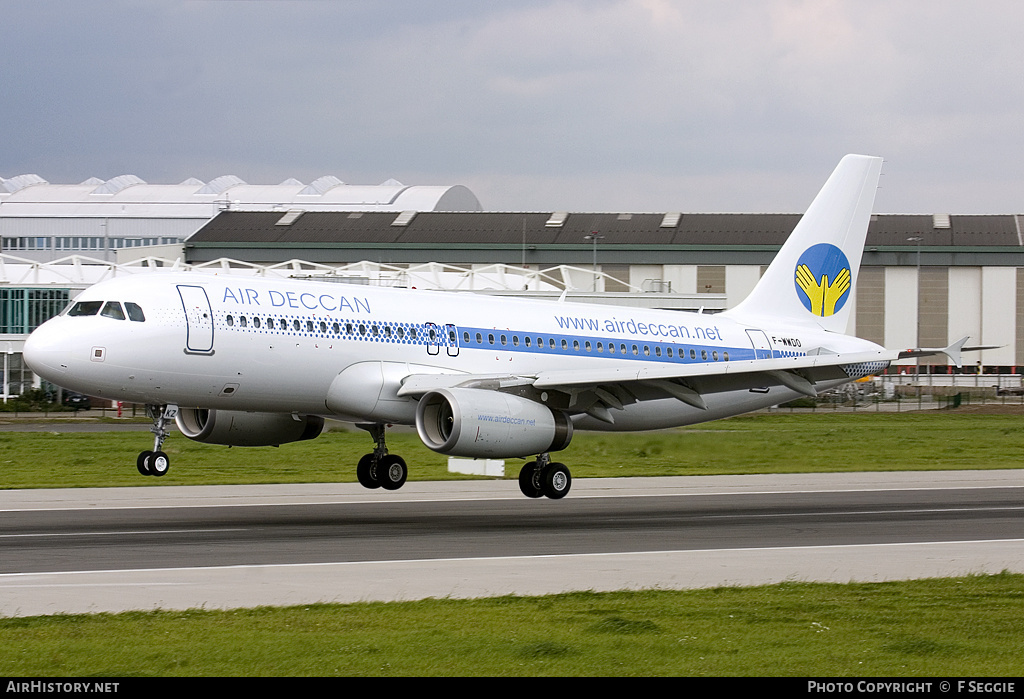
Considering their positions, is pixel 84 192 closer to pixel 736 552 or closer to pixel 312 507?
pixel 312 507

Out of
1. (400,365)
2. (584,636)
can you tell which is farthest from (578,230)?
(584,636)

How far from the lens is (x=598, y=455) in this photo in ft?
161

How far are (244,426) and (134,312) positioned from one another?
554 centimetres

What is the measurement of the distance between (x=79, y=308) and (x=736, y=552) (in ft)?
47.0

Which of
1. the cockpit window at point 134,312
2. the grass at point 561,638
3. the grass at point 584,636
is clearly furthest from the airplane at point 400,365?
the grass at point 561,638

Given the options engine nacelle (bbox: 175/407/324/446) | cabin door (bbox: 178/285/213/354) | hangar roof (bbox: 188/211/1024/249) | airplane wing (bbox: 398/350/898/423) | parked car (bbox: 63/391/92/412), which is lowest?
parked car (bbox: 63/391/92/412)

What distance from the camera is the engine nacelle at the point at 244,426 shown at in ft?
106

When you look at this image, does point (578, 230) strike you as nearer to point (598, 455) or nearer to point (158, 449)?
point (598, 455)

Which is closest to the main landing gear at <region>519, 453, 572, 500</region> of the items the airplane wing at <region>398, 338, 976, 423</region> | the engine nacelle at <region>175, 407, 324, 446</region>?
the airplane wing at <region>398, 338, 976, 423</region>

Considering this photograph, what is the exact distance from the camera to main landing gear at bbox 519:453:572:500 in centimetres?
3244

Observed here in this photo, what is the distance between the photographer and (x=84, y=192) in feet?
476

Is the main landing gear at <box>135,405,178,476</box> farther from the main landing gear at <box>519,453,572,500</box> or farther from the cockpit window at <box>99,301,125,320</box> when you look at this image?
the main landing gear at <box>519,453,572,500</box>

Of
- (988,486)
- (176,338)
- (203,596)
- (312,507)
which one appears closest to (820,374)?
(988,486)

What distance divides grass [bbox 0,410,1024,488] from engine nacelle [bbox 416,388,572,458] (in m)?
3.94
